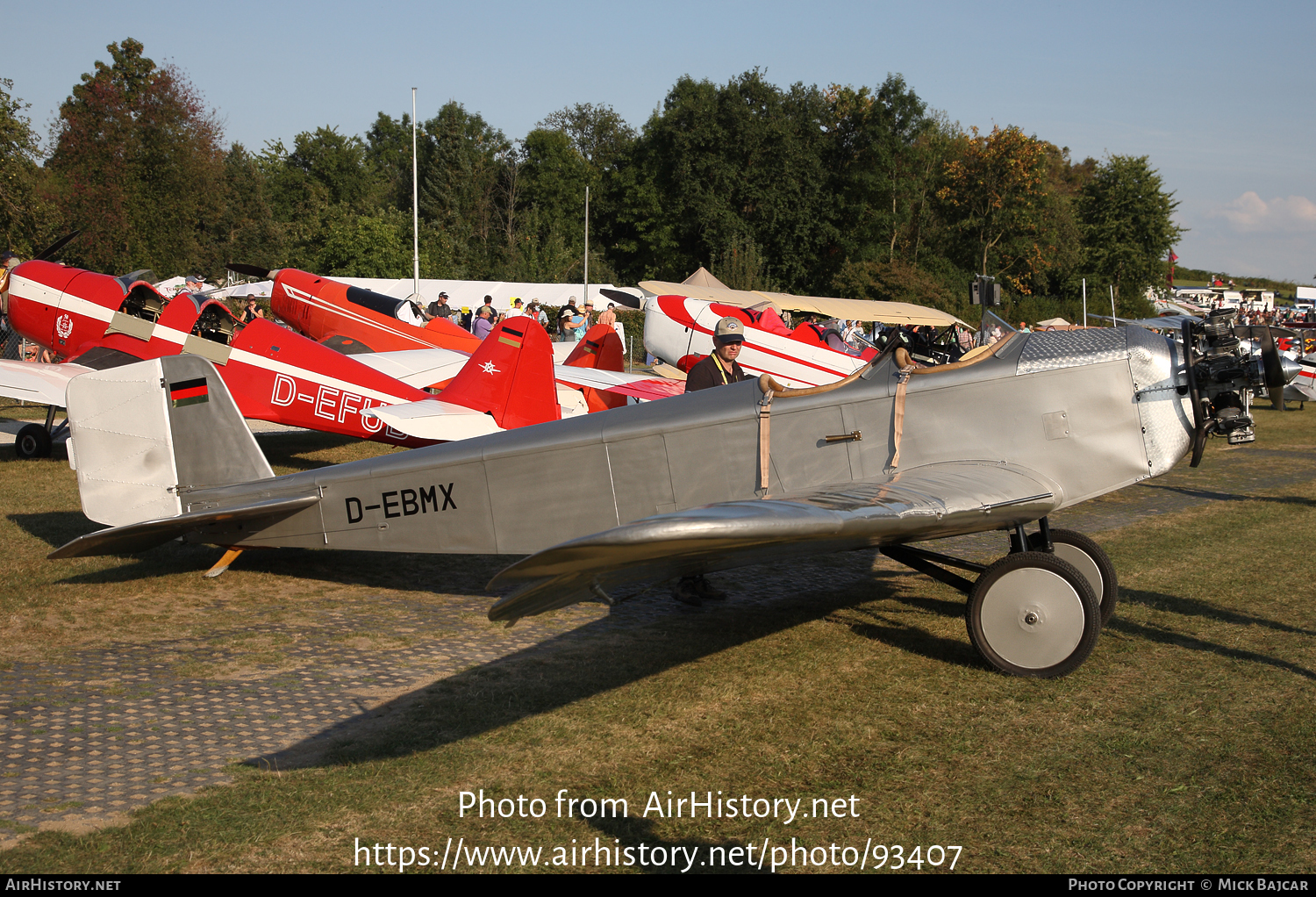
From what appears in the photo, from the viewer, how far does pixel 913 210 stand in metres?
62.0

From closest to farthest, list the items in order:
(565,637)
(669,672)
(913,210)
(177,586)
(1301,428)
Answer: (669,672) → (565,637) → (177,586) → (1301,428) → (913,210)

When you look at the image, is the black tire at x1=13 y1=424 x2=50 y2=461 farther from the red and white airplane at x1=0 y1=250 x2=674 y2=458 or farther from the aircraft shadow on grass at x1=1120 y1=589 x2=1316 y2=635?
the aircraft shadow on grass at x1=1120 y1=589 x2=1316 y2=635

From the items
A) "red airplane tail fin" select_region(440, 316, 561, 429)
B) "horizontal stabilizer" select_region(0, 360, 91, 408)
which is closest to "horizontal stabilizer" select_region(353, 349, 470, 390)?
"red airplane tail fin" select_region(440, 316, 561, 429)

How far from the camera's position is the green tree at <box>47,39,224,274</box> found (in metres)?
40.2

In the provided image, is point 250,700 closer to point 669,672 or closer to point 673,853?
point 669,672

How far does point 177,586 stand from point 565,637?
3013 mm

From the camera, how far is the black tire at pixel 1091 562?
212 inches

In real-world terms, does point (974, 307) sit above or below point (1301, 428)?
above

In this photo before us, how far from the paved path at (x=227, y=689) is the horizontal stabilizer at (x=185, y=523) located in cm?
67

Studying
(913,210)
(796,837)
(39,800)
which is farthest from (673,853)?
(913,210)

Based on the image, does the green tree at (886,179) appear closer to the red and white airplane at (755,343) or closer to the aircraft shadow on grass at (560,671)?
the red and white airplane at (755,343)

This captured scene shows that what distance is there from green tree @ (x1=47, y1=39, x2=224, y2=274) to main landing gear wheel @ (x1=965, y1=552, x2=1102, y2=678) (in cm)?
4488

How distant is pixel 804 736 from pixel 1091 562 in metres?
2.52

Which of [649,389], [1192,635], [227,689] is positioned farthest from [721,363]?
[649,389]
